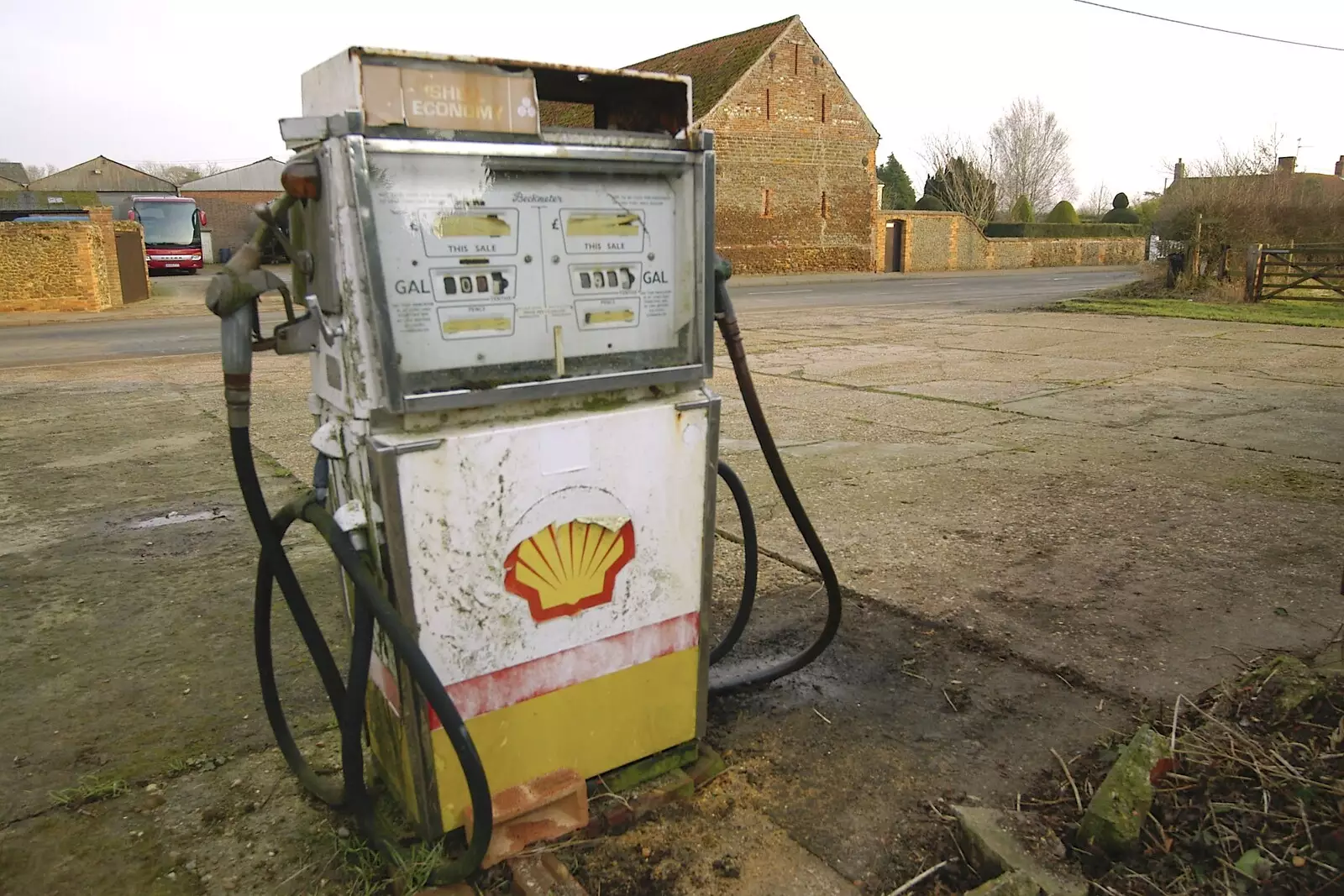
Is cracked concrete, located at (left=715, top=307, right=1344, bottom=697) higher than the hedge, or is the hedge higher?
the hedge

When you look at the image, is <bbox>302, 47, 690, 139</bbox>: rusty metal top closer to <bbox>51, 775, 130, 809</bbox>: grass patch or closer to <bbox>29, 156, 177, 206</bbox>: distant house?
<bbox>51, 775, 130, 809</bbox>: grass patch

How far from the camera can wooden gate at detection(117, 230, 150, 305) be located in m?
21.0

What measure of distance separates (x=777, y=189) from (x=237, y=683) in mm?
27686

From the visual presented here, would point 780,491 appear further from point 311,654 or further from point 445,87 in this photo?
point 445,87

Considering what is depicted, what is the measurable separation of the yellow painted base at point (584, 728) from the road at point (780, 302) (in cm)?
1146

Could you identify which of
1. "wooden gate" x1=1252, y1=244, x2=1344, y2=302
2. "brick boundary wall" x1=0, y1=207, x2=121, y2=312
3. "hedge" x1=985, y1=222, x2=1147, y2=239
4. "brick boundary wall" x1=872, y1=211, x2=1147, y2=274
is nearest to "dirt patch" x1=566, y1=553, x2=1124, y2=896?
"wooden gate" x1=1252, y1=244, x2=1344, y2=302

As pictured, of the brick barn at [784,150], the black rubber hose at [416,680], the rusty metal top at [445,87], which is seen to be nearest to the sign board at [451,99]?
the rusty metal top at [445,87]

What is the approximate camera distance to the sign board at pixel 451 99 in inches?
70.8

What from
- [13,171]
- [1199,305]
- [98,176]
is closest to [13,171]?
[13,171]

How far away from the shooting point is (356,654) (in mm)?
1961

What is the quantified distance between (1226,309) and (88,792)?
54.3 ft

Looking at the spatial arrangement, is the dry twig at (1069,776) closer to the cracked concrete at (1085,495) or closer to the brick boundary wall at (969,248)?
the cracked concrete at (1085,495)

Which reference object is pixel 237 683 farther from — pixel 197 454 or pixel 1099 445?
pixel 1099 445

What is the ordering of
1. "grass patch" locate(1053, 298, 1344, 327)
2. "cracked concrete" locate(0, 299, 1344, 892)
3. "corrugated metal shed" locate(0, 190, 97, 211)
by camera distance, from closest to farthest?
"cracked concrete" locate(0, 299, 1344, 892), "grass patch" locate(1053, 298, 1344, 327), "corrugated metal shed" locate(0, 190, 97, 211)
